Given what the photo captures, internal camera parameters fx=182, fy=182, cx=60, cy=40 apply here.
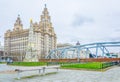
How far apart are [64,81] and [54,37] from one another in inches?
5177

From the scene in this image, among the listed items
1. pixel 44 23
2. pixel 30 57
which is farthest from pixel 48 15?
pixel 30 57

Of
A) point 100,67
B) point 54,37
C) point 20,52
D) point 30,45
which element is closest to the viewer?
point 100,67

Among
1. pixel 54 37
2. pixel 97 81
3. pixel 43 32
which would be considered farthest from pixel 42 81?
pixel 54 37

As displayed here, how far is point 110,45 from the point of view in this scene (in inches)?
3174

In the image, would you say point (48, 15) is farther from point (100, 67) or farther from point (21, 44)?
point (100, 67)

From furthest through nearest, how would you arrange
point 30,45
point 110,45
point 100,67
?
point 110,45
point 30,45
point 100,67

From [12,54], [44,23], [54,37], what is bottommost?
[12,54]

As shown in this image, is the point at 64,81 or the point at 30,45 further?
the point at 30,45

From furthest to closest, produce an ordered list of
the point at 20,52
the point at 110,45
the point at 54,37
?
the point at 54,37, the point at 20,52, the point at 110,45

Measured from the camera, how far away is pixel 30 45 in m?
54.5

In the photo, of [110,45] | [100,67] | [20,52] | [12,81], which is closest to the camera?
[12,81]

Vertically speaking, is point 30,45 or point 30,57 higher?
point 30,45

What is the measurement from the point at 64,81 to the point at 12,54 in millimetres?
130225

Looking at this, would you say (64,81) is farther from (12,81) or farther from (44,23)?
(44,23)
